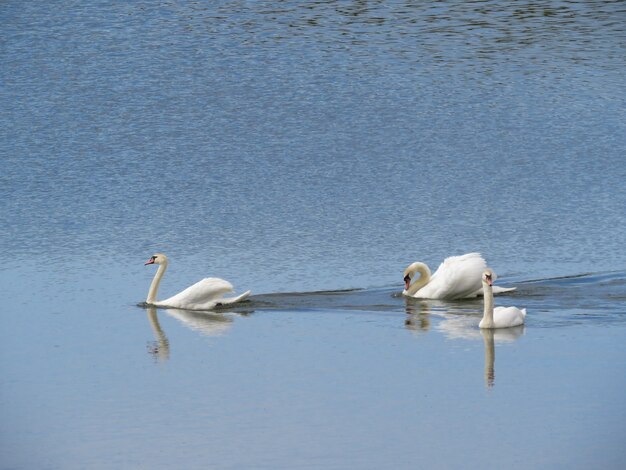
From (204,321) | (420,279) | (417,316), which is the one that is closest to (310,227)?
(420,279)

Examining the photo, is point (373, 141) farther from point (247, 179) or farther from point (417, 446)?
point (417, 446)

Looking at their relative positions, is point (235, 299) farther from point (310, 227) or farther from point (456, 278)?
point (310, 227)

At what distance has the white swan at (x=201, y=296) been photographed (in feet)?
56.1

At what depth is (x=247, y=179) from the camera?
2452cm

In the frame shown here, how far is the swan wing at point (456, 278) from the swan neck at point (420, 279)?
8cm

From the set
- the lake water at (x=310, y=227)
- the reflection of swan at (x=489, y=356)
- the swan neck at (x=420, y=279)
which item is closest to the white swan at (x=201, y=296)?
the lake water at (x=310, y=227)

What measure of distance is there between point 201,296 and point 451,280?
9.56 feet

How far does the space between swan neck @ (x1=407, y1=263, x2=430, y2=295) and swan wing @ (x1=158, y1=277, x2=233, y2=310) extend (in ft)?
7.43

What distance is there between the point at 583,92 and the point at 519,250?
11.3 metres

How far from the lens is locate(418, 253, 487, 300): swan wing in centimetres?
1788

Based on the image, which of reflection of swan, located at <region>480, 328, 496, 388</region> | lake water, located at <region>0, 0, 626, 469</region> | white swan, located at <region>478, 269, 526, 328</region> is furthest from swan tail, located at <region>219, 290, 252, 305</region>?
reflection of swan, located at <region>480, 328, 496, 388</region>

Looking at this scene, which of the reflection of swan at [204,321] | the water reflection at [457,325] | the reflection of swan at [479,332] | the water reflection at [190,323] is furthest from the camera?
the reflection of swan at [204,321]

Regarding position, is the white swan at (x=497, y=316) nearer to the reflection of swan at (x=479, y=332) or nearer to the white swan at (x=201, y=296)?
the reflection of swan at (x=479, y=332)

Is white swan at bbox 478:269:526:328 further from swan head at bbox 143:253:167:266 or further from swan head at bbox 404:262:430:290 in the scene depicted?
swan head at bbox 143:253:167:266
